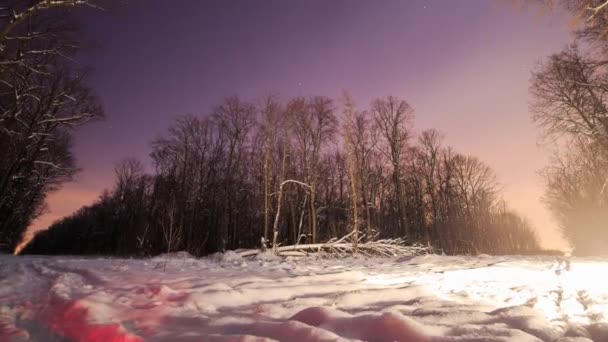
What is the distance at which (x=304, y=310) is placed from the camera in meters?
2.70

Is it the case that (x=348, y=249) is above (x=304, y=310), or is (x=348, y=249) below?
above

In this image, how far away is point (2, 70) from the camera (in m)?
6.91

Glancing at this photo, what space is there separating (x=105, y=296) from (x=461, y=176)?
37.2m

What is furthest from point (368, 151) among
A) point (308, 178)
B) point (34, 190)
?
point (34, 190)

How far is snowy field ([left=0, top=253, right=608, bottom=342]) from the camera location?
212 cm

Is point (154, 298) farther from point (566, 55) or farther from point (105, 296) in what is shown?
point (566, 55)

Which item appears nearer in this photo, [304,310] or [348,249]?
[304,310]

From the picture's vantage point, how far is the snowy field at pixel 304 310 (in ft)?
6.97

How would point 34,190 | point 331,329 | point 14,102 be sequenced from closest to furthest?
point 331,329
point 14,102
point 34,190

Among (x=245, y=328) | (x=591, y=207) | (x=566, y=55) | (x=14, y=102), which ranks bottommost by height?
(x=245, y=328)

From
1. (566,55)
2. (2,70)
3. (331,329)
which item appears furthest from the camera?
(566,55)

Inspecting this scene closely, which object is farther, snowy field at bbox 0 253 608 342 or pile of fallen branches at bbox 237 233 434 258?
pile of fallen branches at bbox 237 233 434 258

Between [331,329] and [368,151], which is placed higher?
[368,151]

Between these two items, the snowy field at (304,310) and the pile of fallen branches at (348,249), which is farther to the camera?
the pile of fallen branches at (348,249)
